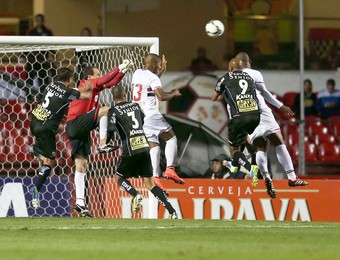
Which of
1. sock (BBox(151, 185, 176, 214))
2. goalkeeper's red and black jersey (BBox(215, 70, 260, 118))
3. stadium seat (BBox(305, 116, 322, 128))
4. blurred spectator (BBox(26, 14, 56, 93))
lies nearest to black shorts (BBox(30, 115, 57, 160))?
sock (BBox(151, 185, 176, 214))

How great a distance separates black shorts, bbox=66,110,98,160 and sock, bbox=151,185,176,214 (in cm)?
128

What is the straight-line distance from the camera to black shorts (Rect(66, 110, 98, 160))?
15.3m

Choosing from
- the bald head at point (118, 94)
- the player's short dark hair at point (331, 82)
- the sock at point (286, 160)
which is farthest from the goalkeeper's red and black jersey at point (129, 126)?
the player's short dark hair at point (331, 82)

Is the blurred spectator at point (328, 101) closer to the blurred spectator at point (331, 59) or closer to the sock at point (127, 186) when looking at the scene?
the blurred spectator at point (331, 59)

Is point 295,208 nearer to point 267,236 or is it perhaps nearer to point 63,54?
point 63,54

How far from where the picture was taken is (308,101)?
22062mm

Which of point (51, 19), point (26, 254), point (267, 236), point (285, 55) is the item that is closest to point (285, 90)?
point (285, 55)

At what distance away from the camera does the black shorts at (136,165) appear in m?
14.6

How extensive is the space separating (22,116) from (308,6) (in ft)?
23.0

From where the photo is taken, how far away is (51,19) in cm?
2284

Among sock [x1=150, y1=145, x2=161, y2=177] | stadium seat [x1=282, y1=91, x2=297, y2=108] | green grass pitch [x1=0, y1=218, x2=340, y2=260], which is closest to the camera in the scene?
green grass pitch [x1=0, y1=218, x2=340, y2=260]

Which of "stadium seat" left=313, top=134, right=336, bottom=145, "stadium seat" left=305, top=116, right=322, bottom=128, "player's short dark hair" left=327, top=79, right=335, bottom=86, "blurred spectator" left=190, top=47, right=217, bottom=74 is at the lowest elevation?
"stadium seat" left=313, top=134, right=336, bottom=145

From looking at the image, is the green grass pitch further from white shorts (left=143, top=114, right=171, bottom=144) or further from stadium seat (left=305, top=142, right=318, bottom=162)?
stadium seat (left=305, top=142, right=318, bottom=162)

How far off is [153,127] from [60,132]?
2455 mm
